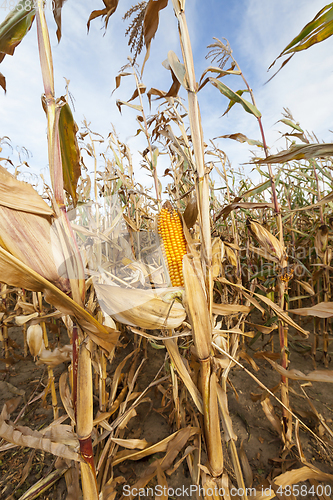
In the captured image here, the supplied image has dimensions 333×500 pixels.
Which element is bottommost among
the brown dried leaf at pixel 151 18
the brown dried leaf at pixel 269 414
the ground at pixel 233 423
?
the ground at pixel 233 423

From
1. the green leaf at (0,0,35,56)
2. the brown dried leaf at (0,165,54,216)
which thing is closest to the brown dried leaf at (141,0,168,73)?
the green leaf at (0,0,35,56)

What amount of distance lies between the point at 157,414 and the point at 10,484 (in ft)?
3.53

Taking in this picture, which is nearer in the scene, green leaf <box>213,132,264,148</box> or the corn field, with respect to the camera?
the corn field

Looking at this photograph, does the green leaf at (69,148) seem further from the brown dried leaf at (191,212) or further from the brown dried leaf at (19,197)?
the brown dried leaf at (191,212)

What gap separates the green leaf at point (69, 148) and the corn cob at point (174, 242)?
0.45 metres

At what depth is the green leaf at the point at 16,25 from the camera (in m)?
0.81

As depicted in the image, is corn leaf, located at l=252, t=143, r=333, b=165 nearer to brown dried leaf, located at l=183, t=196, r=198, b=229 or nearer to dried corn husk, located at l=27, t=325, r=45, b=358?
brown dried leaf, located at l=183, t=196, r=198, b=229

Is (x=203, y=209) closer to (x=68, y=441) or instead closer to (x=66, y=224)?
(x=66, y=224)

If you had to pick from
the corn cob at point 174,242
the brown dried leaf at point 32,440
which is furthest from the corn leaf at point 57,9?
the brown dried leaf at point 32,440

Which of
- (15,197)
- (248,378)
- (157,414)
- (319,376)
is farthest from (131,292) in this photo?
(248,378)

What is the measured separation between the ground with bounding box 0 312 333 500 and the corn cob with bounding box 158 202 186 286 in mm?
921

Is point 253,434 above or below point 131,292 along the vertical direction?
below

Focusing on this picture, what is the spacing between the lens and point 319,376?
3.02ft

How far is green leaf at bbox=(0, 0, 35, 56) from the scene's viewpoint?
0.81 metres
